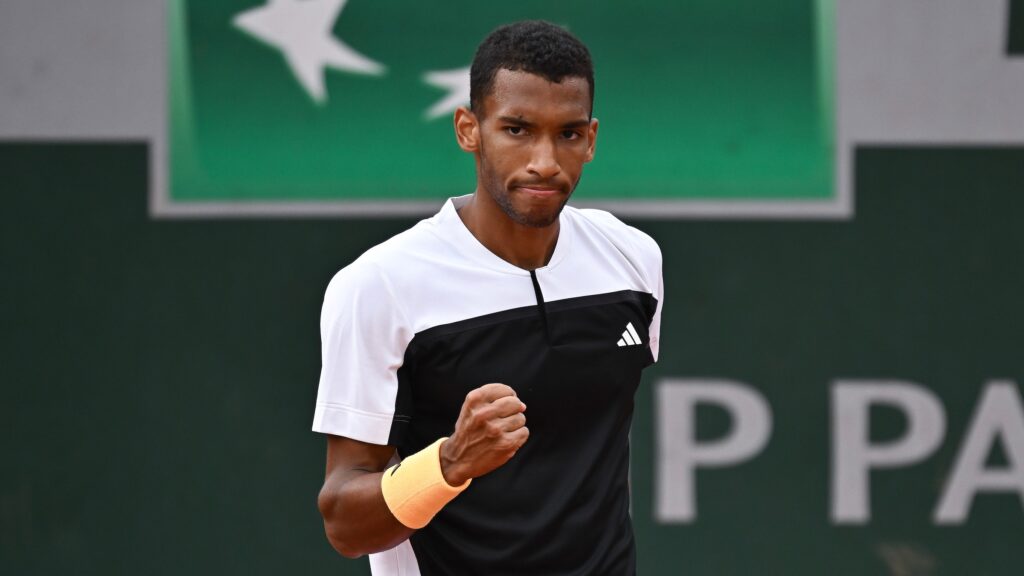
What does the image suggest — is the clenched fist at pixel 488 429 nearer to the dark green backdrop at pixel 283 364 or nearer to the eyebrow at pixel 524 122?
the eyebrow at pixel 524 122

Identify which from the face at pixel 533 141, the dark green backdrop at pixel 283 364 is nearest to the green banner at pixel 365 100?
the dark green backdrop at pixel 283 364

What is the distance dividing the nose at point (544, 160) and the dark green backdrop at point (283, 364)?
2.32 m

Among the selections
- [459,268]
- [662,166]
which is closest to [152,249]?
[662,166]

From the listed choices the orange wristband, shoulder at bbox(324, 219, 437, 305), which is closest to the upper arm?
the orange wristband

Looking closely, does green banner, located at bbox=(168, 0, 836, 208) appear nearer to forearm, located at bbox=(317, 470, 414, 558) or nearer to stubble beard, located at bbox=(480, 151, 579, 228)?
stubble beard, located at bbox=(480, 151, 579, 228)

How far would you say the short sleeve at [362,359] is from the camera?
2359mm

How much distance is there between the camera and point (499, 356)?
243cm

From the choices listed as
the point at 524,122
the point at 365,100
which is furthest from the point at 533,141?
the point at 365,100

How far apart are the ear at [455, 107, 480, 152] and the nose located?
0.46ft

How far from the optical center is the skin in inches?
91.3

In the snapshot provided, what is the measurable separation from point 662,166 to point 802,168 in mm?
462

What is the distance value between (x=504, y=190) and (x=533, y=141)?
0.34 feet

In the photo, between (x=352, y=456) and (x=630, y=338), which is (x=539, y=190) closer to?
(x=630, y=338)

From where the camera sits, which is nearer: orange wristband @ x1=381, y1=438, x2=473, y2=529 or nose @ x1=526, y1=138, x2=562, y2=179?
orange wristband @ x1=381, y1=438, x2=473, y2=529
